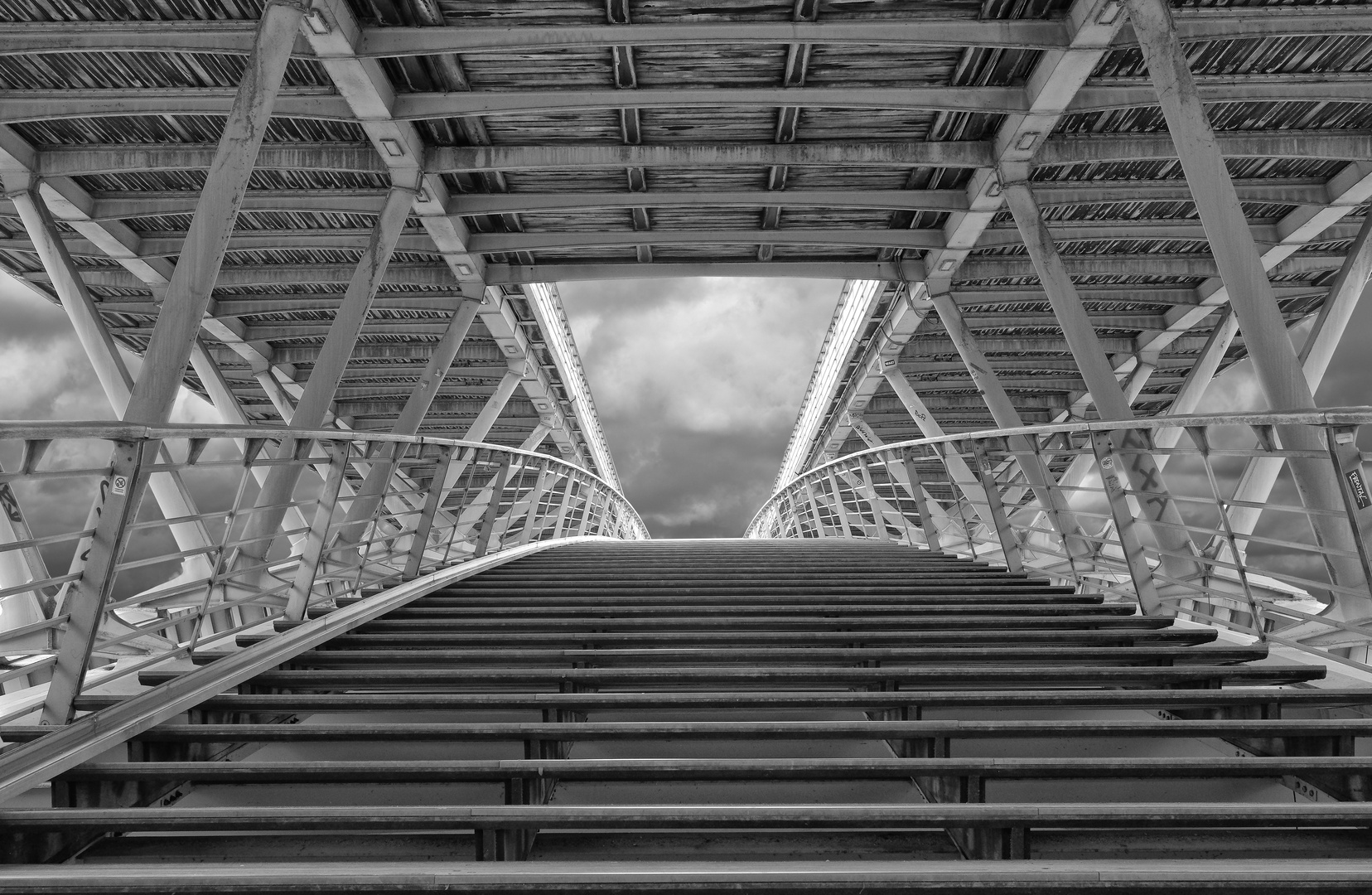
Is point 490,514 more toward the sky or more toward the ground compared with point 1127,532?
more toward the sky

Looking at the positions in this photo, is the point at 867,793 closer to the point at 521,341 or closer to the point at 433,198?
the point at 433,198

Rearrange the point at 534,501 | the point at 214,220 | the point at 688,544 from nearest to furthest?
the point at 214,220 < the point at 534,501 < the point at 688,544

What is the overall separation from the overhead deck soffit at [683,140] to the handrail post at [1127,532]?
166 inches

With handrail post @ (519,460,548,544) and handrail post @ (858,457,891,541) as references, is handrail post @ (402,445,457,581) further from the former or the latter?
handrail post @ (858,457,891,541)

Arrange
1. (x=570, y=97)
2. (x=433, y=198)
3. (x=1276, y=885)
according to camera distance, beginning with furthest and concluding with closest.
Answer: (x=433, y=198) < (x=570, y=97) < (x=1276, y=885)

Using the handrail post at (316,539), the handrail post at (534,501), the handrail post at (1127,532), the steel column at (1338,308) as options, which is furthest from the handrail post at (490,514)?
the steel column at (1338,308)


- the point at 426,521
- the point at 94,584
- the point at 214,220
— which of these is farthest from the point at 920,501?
the point at 94,584

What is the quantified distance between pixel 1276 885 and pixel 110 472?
147 inches

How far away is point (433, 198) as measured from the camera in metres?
10.3

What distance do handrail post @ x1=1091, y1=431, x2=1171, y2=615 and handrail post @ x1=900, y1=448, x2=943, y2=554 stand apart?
2732mm

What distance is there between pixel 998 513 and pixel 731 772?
16.1 feet

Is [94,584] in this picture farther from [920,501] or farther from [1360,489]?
[920,501]

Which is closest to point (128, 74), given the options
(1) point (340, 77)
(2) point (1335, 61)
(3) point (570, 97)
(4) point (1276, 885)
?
(1) point (340, 77)

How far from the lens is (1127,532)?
5164 mm
